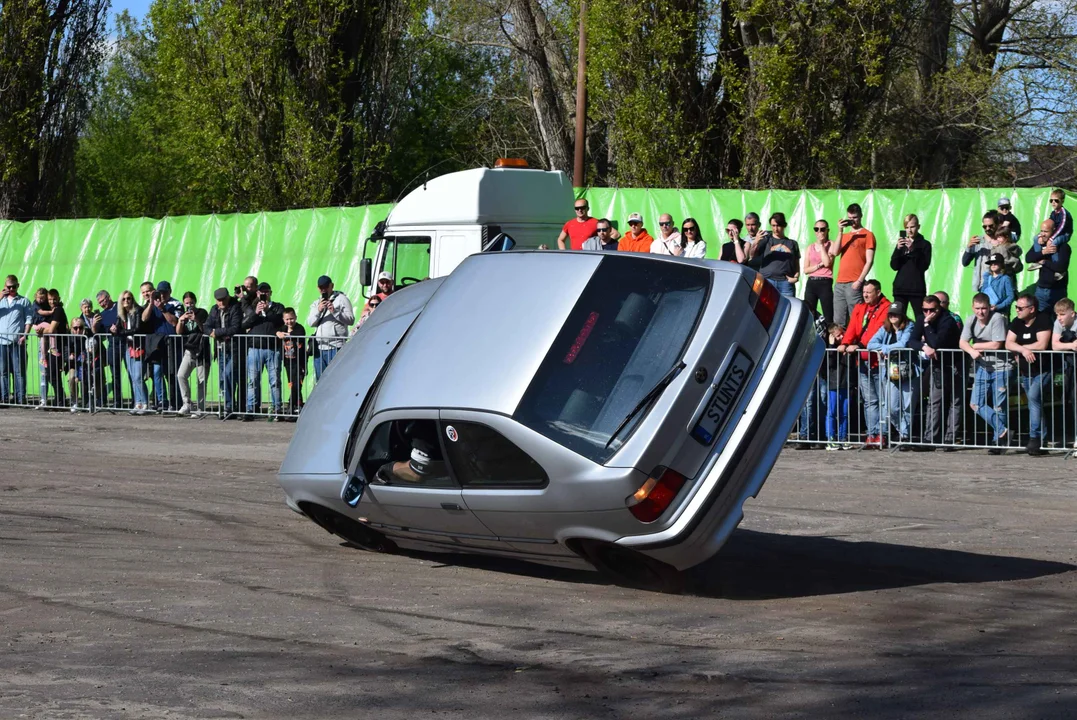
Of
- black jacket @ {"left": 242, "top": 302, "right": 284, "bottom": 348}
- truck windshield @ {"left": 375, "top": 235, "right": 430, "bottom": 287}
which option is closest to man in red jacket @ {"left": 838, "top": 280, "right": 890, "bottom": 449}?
truck windshield @ {"left": 375, "top": 235, "right": 430, "bottom": 287}

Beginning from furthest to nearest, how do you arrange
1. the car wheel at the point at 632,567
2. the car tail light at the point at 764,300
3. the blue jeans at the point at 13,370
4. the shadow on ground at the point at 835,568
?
the blue jeans at the point at 13,370 < the shadow on ground at the point at 835,568 < the car tail light at the point at 764,300 < the car wheel at the point at 632,567

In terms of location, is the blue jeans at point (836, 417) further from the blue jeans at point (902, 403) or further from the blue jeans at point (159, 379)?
the blue jeans at point (159, 379)

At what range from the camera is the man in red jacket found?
1521 cm

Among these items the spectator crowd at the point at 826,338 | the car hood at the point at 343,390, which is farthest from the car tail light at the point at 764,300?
the spectator crowd at the point at 826,338

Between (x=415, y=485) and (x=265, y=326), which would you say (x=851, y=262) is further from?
(x=415, y=485)

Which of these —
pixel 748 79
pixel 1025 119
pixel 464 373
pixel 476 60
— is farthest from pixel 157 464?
pixel 476 60

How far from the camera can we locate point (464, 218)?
731 inches

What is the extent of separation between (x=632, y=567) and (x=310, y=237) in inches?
608

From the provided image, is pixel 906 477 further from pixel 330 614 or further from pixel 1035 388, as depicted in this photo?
pixel 330 614

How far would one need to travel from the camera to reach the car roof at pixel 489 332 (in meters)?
7.67

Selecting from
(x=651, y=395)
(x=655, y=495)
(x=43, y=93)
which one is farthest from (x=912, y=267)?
(x=43, y=93)

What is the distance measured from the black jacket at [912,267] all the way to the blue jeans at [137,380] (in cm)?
1075

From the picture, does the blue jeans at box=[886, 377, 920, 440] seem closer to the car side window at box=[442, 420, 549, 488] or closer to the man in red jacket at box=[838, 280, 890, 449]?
the man in red jacket at box=[838, 280, 890, 449]

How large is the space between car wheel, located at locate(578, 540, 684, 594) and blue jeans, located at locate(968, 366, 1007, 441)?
7631mm
